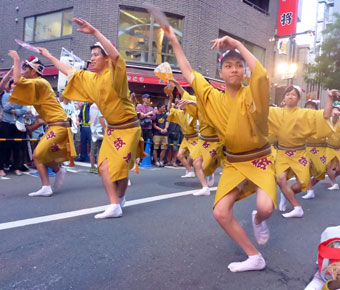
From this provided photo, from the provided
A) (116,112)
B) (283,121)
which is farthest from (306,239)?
(116,112)

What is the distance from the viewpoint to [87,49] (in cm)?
1536

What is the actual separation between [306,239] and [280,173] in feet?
4.30

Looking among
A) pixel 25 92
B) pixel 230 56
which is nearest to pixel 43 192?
pixel 25 92

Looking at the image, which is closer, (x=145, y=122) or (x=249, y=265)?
(x=249, y=265)

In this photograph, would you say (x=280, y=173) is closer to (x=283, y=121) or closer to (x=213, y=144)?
(x=283, y=121)

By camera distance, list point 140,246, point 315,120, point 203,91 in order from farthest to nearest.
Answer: point 315,120 → point 140,246 → point 203,91

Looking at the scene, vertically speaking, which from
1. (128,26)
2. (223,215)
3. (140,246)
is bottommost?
(140,246)

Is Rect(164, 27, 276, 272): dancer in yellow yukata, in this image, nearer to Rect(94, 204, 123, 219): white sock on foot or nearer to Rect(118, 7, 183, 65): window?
Rect(94, 204, 123, 219): white sock on foot

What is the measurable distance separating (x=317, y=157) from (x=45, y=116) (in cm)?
478

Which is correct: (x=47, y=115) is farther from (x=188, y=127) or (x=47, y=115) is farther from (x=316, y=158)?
(x=316, y=158)

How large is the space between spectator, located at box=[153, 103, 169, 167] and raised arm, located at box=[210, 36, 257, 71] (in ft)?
26.0

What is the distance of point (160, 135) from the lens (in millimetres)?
10914

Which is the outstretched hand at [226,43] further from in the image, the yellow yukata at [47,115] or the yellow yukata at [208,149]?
the yellow yukata at [47,115]

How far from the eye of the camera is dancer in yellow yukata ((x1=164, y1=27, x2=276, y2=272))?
2904mm
